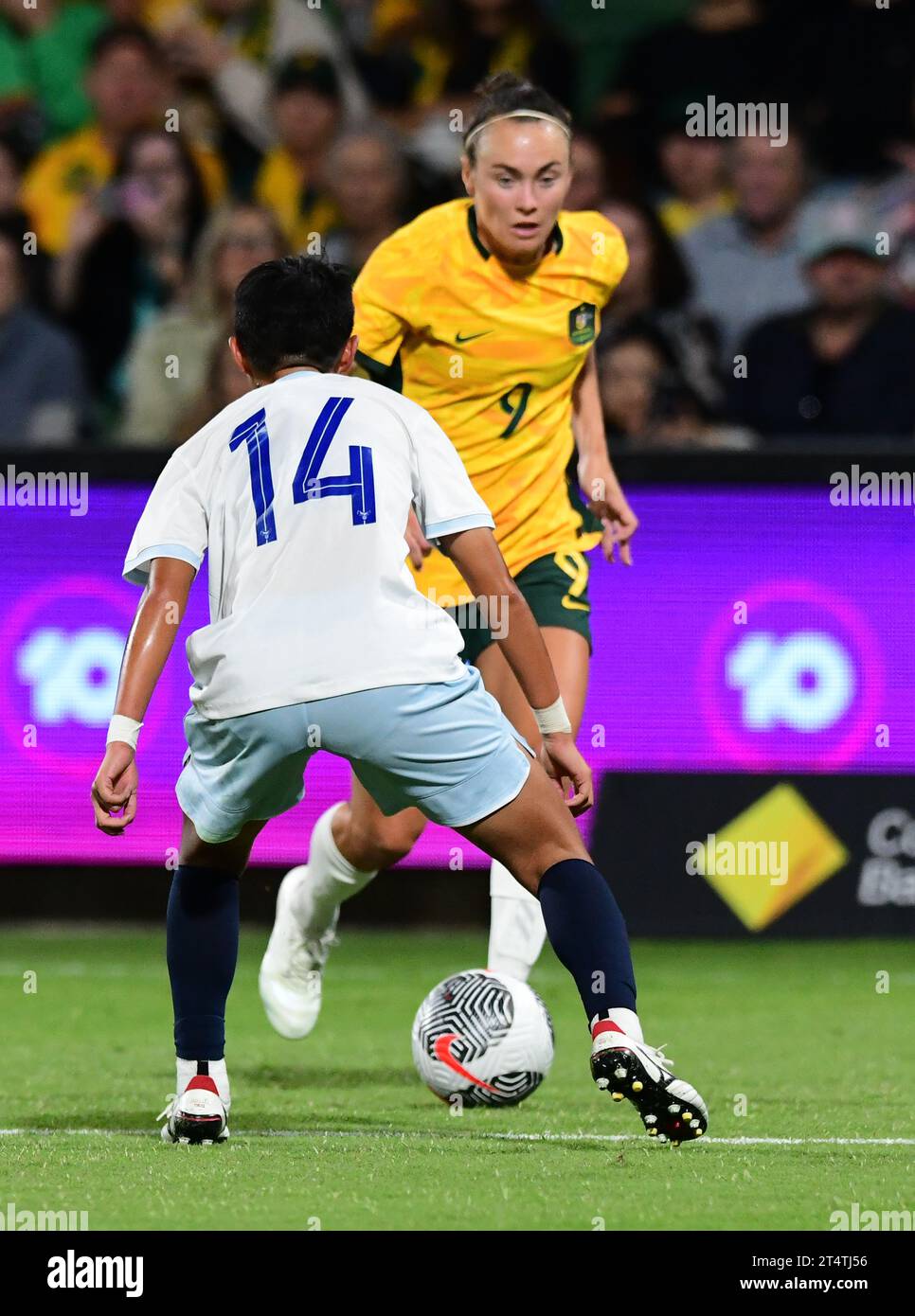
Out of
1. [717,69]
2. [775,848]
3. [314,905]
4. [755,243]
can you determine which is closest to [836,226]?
[755,243]

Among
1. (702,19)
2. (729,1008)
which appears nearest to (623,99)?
(702,19)

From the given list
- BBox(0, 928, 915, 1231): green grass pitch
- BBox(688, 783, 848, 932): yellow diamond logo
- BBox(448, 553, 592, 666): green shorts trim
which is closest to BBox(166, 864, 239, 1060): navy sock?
BBox(0, 928, 915, 1231): green grass pitch

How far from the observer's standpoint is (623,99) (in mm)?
11227

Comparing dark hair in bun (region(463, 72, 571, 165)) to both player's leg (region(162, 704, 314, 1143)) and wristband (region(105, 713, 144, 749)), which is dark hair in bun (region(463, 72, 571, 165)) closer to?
player's leg (region(162, 704, 314, 1143))

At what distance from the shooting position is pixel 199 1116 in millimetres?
4633

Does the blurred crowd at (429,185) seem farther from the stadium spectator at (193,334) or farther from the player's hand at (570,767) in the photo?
the player's hand at (570,767)

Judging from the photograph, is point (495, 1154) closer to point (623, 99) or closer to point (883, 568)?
point (883, 568)

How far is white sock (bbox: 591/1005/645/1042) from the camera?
424 centimetres

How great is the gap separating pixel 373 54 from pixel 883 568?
14.5 feet

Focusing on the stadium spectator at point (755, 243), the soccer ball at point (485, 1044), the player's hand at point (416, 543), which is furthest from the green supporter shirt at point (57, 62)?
the soccer ball at point (485, 1044)

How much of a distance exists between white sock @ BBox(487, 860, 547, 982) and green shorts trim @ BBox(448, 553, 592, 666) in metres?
0.62

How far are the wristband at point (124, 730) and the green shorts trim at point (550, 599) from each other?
65.0 inches

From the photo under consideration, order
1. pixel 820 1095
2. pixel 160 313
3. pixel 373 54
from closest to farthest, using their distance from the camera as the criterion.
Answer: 1. pixel 820 1095
2. pixel 160 313
3. pixel 373 54

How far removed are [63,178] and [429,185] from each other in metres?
2.02
